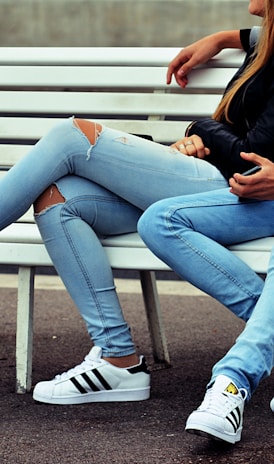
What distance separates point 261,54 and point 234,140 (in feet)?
0.96

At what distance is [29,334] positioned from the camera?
3.69 m

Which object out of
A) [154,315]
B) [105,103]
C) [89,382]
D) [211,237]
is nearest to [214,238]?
[211,237]

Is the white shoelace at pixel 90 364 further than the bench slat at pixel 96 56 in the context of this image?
No

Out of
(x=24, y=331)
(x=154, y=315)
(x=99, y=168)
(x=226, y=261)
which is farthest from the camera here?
(x=154, y=315)

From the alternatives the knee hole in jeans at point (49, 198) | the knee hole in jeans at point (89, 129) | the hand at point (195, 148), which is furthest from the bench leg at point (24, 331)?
the hand at point (195, 148)

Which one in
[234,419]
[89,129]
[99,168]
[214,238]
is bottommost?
[234,419]

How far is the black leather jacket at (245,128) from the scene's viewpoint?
11.1 ft

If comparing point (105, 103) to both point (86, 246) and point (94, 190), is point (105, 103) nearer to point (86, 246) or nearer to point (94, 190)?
point (94, 190)

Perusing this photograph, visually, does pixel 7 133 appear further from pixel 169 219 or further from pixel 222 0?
pixel 222 0

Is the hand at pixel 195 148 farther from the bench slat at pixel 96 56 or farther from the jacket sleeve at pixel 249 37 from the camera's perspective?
the bench slat at pixel 96 56

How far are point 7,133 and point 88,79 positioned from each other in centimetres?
36

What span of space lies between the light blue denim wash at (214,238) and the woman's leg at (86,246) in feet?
0.72

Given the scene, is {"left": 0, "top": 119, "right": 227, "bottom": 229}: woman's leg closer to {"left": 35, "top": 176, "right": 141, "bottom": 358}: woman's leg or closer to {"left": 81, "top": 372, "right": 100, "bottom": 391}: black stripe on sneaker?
{"left": 35, "top": 176, "right": 141, "bottom": 358}: woman's leg

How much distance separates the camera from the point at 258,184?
3.25 meters
